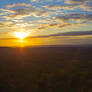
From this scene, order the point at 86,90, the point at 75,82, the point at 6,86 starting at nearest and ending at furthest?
1. the point at 86,90
2. the point at 6,86
3. the point at 75,82

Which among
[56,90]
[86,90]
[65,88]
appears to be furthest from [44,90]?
[86,90]

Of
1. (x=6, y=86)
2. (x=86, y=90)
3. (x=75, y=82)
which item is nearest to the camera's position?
(x=86, y=90)

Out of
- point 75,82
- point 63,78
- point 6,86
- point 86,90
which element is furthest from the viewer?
point 63,78

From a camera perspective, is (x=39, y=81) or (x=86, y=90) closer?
(x=86, y=90)

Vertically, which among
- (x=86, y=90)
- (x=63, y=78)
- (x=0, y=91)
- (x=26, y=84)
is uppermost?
(x=63, y=78)

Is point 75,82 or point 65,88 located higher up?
point 75,82

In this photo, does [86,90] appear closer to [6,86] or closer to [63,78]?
[63,78]

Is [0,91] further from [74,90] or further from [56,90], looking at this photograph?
[74,90]

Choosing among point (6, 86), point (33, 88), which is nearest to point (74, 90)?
point (33, 88)

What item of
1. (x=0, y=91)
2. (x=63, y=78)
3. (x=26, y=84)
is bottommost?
(x=0, y=91)
